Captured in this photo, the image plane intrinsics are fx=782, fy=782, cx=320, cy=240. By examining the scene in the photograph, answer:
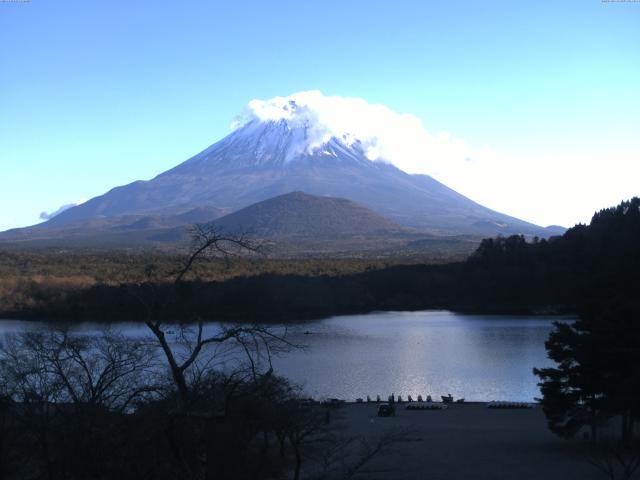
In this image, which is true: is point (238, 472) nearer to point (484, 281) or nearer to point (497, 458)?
point (497, 458)

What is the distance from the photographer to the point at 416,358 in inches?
773

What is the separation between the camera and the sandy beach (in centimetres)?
843

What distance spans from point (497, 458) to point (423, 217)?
85.8 m

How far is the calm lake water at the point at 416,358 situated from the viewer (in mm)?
15703

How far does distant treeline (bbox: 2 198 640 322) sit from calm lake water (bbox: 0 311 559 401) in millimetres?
2943

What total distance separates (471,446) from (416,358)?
978 centimetres

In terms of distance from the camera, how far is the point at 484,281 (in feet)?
119

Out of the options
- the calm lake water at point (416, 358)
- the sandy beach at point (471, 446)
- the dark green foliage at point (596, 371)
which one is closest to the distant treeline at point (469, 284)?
the calm lake water at point (416, 358)

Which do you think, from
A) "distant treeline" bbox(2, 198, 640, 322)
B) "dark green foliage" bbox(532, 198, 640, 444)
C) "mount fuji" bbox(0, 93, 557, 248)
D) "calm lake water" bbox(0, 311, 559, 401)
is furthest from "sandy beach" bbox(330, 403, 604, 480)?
"mount fuji" bbox(0, 93, 557, 248)

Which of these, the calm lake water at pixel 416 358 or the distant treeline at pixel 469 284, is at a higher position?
the distant treeline at pixel 469 284

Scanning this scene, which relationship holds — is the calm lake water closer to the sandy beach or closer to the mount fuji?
the sandy beach

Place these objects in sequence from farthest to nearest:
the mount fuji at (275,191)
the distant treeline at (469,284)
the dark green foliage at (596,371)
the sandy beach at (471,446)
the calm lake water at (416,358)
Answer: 1. the mount fuji at (275,191)
2. the distant treeline at (469,284)
3. the calm lake water at (416,358)
4. the dark green foliage at (596,371)
5. the sandy beach at (471,446)

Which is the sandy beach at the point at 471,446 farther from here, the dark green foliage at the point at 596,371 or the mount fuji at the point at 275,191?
the mount fuji at the point at 275,191

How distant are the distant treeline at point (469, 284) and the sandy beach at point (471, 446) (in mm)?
15227
